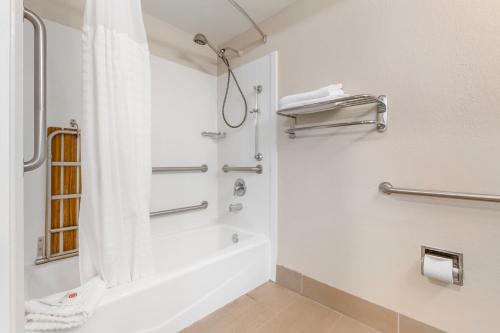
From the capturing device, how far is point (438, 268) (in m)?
0.89

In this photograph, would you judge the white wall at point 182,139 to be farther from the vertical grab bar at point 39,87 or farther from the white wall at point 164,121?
the vertical grab bar at point 39,87

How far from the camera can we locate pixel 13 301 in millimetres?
437

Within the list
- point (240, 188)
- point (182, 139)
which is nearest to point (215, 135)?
point (182, 139)

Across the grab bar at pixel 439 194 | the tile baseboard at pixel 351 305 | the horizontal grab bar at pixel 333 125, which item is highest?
the horizontal grab bar at pixel 333 125

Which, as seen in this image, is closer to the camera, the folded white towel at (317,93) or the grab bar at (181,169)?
the folded white towel at (317,93)

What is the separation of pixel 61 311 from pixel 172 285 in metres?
0.41

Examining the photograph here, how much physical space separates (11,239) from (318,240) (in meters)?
1.29

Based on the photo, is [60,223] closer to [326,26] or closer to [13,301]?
[13,301]

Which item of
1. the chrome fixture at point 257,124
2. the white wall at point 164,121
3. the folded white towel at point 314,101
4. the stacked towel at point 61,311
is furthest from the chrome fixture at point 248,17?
the stacked towel at point 61,311

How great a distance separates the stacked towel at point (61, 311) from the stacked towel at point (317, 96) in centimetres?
126

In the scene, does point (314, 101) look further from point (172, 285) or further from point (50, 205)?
point (50, 205)

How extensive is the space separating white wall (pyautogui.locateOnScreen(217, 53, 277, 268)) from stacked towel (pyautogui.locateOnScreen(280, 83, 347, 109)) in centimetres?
32

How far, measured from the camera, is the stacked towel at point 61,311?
0.74 meters

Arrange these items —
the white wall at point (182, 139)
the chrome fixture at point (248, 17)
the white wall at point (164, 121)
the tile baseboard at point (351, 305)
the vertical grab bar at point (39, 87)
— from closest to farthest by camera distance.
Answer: the vertical grab bar at point (39, 87) → the tile baseboard at point (351, 305) → the white wall at point (164, 121) → the chrome fixture at point (248, 17) → the white wall at point (182, 139)
